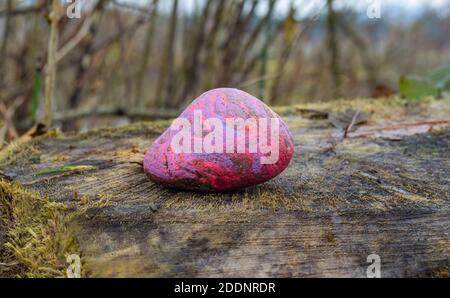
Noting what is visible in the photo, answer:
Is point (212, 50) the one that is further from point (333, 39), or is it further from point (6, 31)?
point (6, 31)

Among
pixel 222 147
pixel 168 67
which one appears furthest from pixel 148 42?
pixel 222 147

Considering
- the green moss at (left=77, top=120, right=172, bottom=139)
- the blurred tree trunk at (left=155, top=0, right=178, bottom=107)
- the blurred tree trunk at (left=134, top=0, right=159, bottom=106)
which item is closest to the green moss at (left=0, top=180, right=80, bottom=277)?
the green moss at (left=77, top=120, right=172, bottom=139)

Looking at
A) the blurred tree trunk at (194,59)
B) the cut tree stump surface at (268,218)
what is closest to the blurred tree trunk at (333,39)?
the blurred tree trunk at (194,59)

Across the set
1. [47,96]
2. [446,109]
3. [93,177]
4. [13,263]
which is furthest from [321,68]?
[13,263]

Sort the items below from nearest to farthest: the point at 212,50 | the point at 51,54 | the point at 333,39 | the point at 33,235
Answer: the point at 33,235 → the point at 51,54 → the point at 212,50 → the point at 333,39
